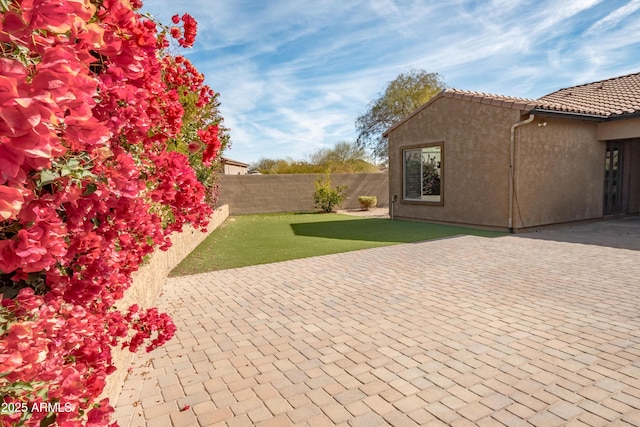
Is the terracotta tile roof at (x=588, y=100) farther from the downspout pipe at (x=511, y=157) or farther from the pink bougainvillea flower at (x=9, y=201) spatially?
the pink bougainvillea flower at (x=9, y=201)

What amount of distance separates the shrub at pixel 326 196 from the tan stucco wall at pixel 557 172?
10.6m

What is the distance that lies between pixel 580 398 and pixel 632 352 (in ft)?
4.64

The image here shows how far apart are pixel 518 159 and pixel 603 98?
7445 millimetres

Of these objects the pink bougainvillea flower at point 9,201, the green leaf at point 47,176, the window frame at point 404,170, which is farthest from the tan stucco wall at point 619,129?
the pink bougainvillea flower at point 9,201

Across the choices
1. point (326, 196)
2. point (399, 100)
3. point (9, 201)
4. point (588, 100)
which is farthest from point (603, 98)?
point (399, 100)

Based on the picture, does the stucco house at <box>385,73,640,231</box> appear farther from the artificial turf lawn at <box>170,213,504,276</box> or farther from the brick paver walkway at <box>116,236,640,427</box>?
the brick paver walkway at <box>116,236,640,427</box>

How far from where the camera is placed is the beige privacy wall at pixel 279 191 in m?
20.8

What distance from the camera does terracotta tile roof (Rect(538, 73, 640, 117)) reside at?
12766 millimetres

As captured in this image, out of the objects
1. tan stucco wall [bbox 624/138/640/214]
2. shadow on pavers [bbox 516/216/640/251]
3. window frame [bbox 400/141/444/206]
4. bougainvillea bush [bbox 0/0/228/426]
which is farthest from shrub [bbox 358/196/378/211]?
bougainvillea bush [bbox 0/0/228/426]

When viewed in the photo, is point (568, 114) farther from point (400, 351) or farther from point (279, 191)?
point (279, 191)

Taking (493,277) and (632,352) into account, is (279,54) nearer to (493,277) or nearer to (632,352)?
(493,277)

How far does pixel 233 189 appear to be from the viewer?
20688 millimetres

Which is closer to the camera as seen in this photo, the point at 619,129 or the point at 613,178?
the point at 619,129

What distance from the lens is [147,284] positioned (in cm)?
531
